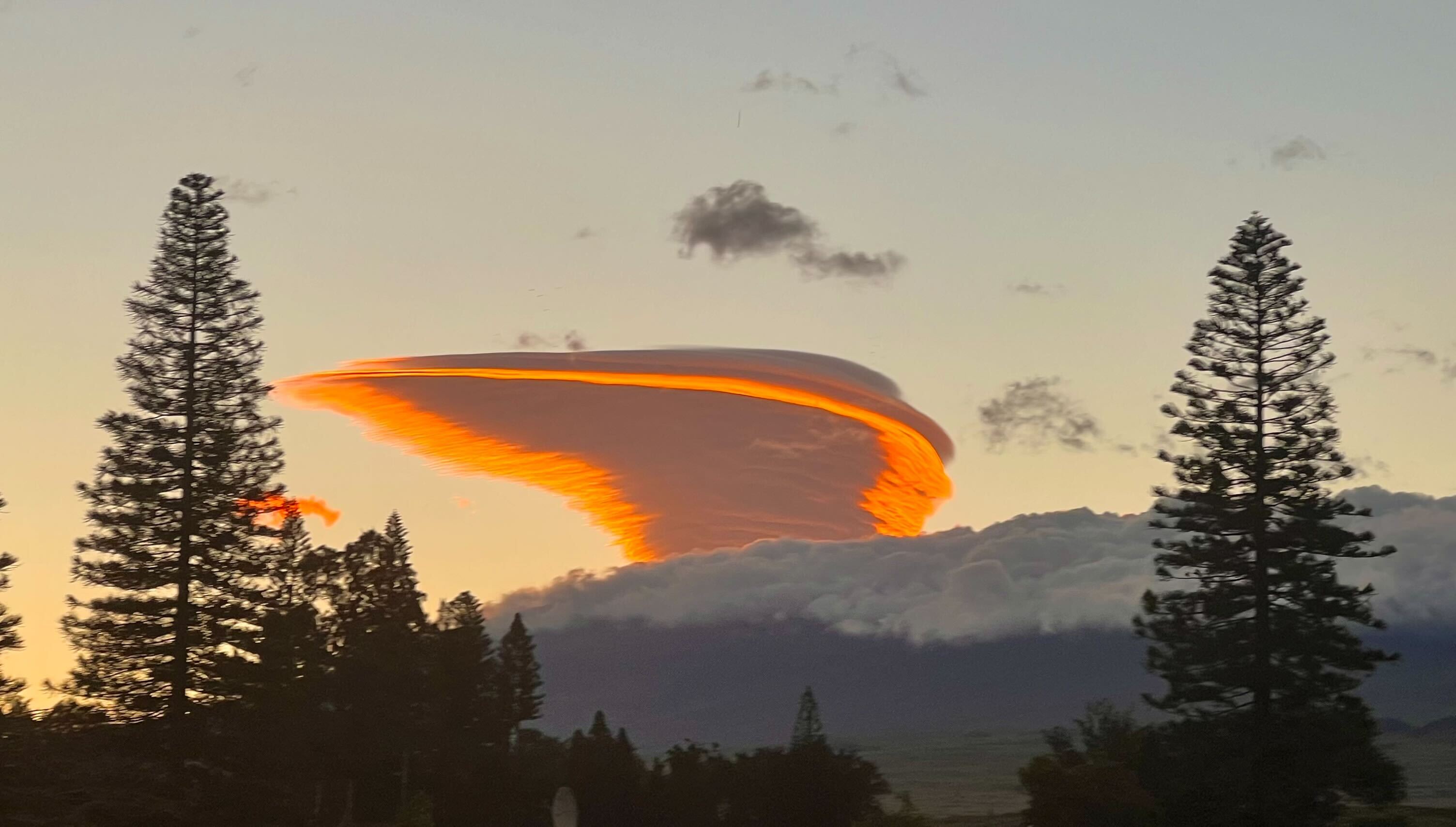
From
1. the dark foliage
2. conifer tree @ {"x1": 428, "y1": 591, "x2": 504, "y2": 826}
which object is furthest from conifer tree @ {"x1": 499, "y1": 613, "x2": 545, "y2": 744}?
the dark foliage

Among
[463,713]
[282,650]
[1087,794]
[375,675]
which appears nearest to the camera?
[282,650]

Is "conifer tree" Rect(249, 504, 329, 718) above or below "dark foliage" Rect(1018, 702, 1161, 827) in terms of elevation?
above

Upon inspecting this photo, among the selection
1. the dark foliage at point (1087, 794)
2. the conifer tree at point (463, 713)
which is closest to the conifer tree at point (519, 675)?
the conifer tree at point (463, 713)

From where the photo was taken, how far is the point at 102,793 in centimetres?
4266

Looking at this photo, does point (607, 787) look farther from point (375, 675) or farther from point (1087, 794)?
point (1087, 794)

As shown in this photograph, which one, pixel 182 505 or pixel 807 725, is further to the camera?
pixel 807 725

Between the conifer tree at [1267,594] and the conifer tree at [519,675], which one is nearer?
the conifer tree at [1267,594]

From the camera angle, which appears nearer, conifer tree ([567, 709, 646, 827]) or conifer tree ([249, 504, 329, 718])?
conifer tree ([249, 504, 329, 718])

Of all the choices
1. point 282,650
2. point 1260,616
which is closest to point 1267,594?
point 1260,616

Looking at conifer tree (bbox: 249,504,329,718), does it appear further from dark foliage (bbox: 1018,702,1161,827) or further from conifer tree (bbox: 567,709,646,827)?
dark foliage (bbox: 1018,702,1161,827)

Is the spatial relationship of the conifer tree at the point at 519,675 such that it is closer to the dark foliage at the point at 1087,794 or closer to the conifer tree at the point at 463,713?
the conifer tree at the point at 463,713

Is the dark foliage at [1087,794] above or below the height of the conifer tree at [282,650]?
below

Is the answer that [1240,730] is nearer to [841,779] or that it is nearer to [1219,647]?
[1219,647]

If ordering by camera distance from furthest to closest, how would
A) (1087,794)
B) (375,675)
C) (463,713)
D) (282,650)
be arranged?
(463,713), (375,675), (1087,794), (282,650)
